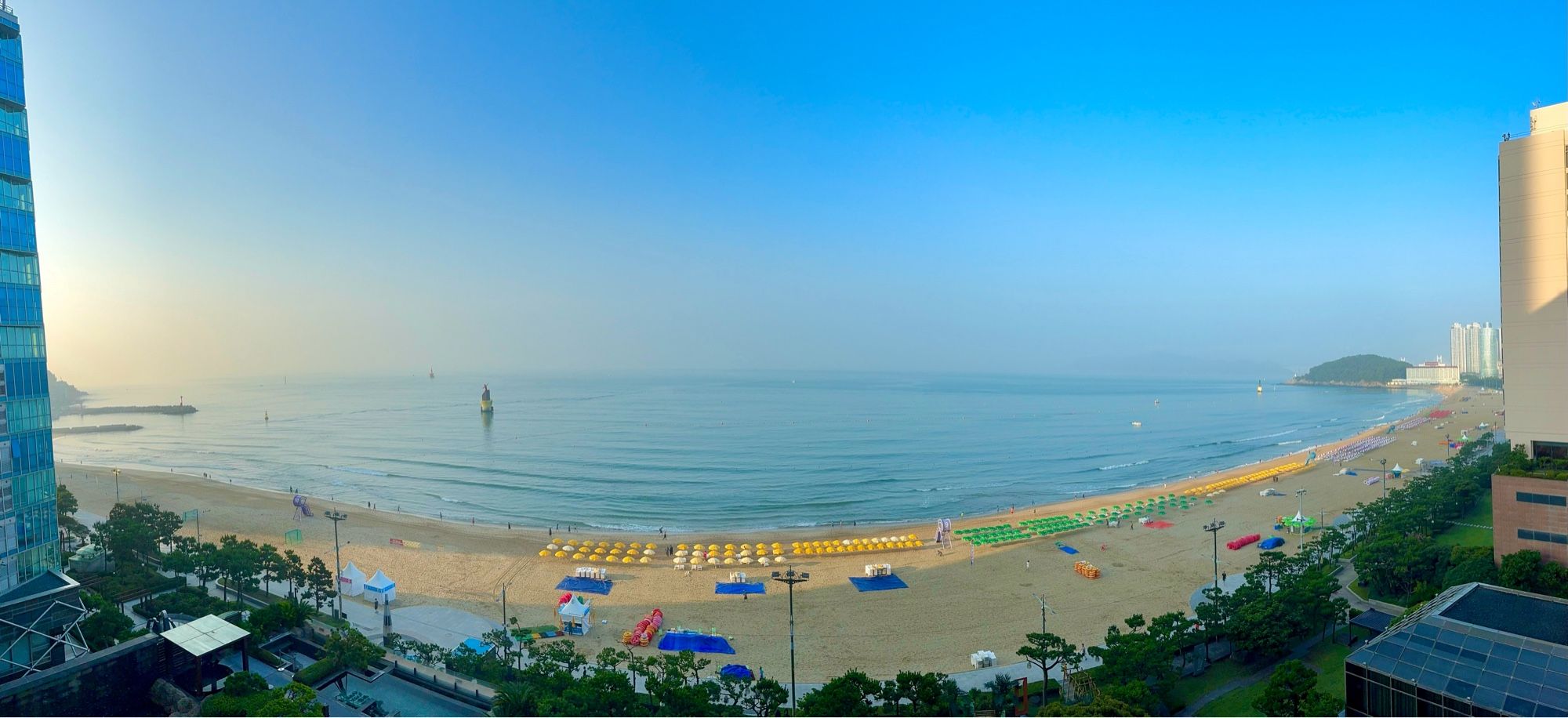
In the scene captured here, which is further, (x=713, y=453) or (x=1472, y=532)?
(x=713, y=453)

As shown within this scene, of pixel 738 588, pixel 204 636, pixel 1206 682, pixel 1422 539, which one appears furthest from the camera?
pixel 738 588

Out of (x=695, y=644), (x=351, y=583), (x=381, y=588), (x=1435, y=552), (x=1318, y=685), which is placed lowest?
(x=695, y=644)

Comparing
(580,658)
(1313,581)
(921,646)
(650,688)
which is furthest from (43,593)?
(1313,581)

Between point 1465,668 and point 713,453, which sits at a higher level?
point 1465,668

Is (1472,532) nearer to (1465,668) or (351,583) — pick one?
(1465,668)

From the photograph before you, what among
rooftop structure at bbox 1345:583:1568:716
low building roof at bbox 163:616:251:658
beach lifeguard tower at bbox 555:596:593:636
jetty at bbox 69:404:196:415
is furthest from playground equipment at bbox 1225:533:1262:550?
jetty at bbox 69:404:196:415

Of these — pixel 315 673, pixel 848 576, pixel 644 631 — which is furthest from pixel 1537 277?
pixel 315 673

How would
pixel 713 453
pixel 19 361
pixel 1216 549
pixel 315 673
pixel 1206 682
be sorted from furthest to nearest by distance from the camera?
1. pixel 713 453
2. pixel 1216 549
3. pixel 1206 682
4. pixel 315 673
5. pixel 19 361
